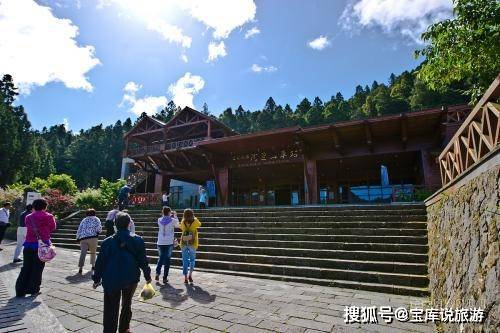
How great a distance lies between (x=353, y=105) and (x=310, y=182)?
3909cm

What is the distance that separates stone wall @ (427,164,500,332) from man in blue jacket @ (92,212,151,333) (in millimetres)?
3333

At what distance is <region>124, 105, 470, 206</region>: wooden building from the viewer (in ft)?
43.9

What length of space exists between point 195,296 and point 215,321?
Answer: 132cm

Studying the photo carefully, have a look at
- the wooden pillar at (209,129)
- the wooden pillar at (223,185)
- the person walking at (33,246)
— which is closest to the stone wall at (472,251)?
the person walking at (33,246)

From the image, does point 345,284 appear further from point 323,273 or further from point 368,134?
point 368,134

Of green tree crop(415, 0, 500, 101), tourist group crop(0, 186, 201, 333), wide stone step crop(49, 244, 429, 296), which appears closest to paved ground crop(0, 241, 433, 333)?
wide stone step crop(49, 244, 429, 296)

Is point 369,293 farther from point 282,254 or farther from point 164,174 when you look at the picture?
point 164,174

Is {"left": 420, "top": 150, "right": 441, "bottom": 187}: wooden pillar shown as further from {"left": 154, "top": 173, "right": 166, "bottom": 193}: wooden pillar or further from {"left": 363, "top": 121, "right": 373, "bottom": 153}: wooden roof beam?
{"left": 154, "top": 173, "right": 166, "bottom": 193}: wooden pillar

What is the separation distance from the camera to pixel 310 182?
51.5 ft

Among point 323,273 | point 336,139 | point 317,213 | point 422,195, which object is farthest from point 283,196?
point 323,273

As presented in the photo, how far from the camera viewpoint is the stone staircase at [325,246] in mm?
6012

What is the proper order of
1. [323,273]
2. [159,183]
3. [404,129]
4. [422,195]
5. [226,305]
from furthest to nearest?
[159,183] < [404,129] < [422,195] < [323,273] < [226,305]

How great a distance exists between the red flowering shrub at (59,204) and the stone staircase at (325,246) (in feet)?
27.9

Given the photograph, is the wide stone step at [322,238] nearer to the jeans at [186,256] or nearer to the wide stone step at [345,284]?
the wide stone step at [345,284]
